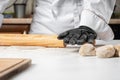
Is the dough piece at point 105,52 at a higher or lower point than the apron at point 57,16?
lower

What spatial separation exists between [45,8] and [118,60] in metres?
0.89

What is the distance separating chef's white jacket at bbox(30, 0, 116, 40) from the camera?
1252 millimetres

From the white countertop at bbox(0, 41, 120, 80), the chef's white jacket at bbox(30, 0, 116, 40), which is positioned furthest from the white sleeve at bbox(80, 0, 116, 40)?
the white countertop at bbox(0, 41, 120, 80)

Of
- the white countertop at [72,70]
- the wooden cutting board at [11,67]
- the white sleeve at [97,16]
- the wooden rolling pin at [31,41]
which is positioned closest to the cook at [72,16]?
the white sleeve at [97,16]

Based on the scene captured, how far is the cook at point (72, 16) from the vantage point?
1234mm

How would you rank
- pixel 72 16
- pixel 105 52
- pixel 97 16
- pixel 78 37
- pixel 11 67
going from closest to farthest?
pixel 11 67 → pixel 105 52 → pixel 78 37 → pixel 97 16 → pixel 72 16

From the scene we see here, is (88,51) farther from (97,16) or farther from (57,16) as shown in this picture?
(57,16)

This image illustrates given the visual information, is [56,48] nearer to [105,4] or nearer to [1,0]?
[105,4]

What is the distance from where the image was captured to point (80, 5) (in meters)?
1.45

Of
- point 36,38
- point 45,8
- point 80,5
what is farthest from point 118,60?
point 45,8

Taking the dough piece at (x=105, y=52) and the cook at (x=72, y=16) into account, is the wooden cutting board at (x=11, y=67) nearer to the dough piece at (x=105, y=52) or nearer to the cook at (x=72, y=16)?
the dough piece at (x=105, y=52)

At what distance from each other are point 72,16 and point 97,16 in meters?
0.23

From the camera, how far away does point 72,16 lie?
146 cm

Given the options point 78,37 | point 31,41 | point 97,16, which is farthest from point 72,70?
point 97,16
